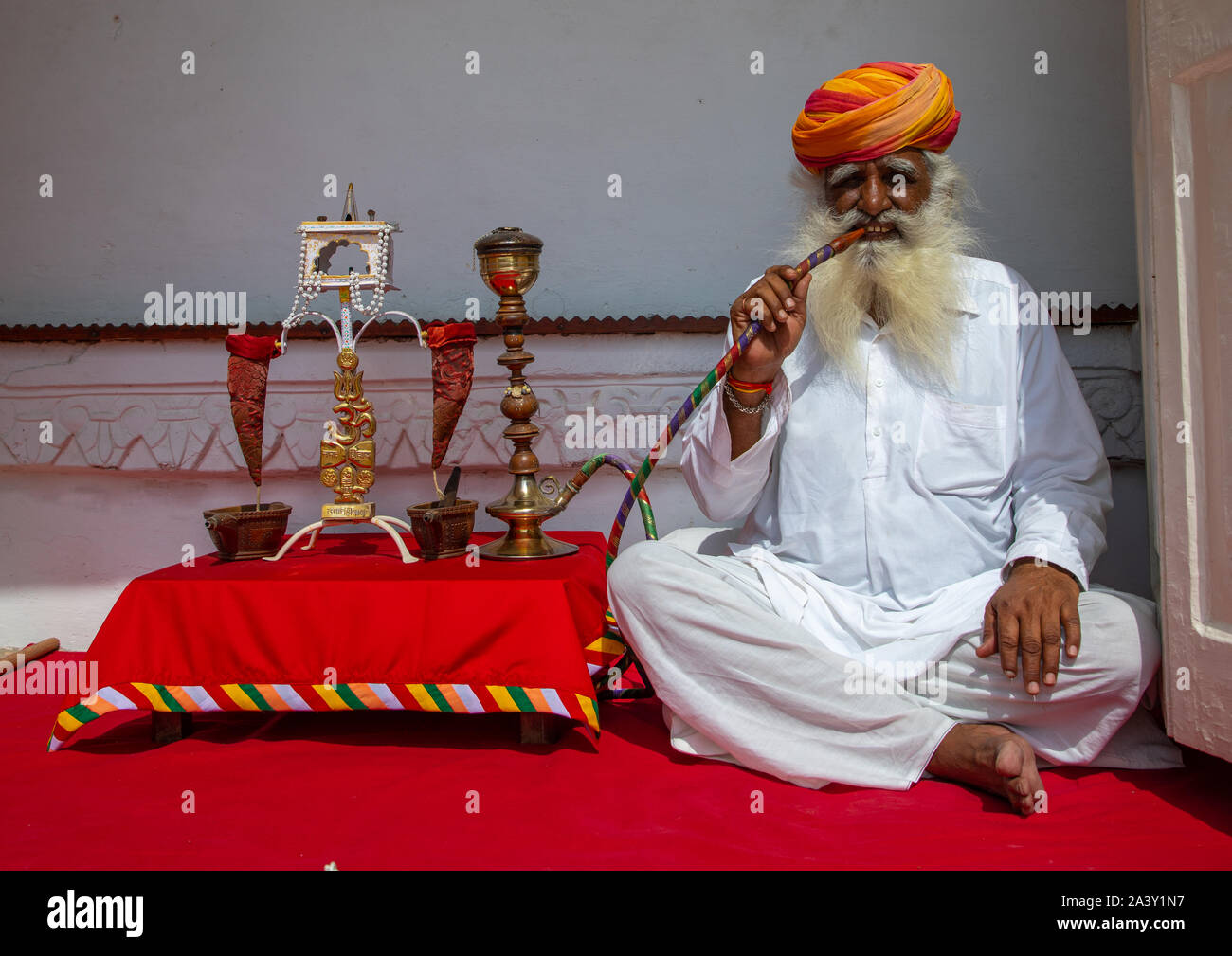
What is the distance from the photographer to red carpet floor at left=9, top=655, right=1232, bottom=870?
6.16 feet

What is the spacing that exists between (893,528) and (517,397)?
1.00 meters

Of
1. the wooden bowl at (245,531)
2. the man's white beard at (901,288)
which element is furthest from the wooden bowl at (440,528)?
the man's white beard at (901,288)

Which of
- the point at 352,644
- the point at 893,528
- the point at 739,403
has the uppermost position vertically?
the point at 739,403

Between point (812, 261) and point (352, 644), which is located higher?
point (812, 261)

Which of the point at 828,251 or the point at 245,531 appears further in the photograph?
the point at 245,531

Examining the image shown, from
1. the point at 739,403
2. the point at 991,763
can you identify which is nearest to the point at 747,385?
the point at 739,403

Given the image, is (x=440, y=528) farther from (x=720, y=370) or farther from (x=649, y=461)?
(x=720, y=370)

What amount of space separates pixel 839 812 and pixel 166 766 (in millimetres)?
1546

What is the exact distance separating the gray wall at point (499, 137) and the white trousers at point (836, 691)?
64.3 inches

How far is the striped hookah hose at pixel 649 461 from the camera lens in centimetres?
239

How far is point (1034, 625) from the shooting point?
6.86 ft

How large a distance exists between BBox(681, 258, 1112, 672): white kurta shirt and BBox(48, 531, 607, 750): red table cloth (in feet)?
1.68

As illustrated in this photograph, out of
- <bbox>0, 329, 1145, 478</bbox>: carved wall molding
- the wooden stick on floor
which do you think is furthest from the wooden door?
the wooden stick on floor

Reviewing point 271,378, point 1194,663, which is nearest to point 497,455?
point 271,378
